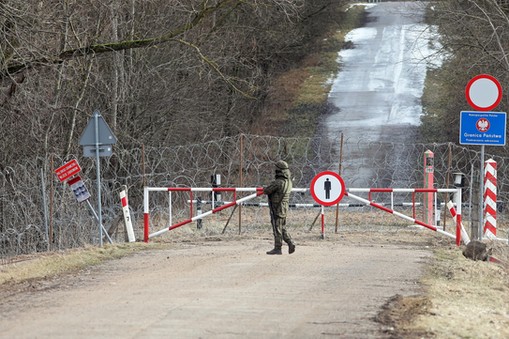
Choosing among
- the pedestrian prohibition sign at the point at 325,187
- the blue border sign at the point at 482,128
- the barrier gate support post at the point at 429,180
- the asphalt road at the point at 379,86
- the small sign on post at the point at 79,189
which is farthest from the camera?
the asphalt road at the point at 379,86

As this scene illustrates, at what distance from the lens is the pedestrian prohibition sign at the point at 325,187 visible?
18188 millimetres

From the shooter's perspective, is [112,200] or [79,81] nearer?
[112,200]

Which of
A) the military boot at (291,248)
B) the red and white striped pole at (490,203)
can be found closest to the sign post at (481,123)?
the red and white striped pole at (490,203)

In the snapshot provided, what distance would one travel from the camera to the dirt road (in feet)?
29.5

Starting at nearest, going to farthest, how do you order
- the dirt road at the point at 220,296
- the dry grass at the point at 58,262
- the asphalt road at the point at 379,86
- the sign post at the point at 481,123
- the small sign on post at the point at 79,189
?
the dirt road at the point at 220,296
the dry grass at the point at 58,262
the sign post at the point at 481,123
the small sign on post at the point at 79,189
the asphalt road at the point at 379,86

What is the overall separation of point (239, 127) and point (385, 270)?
22.6 meters

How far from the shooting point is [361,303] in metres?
10.5

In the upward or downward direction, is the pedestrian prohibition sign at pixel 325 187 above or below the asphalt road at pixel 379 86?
below

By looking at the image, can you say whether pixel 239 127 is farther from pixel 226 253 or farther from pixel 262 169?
pixel 226 253

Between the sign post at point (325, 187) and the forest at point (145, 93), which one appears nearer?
the sign post at point (325, 187)

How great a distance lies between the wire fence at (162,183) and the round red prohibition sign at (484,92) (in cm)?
226

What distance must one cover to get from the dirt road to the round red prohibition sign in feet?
8.87

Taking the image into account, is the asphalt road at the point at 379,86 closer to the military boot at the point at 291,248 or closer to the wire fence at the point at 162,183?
the wire fence at the point at 162,183

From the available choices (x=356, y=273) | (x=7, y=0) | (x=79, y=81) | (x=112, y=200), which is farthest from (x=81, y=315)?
(x=79, y=81)
